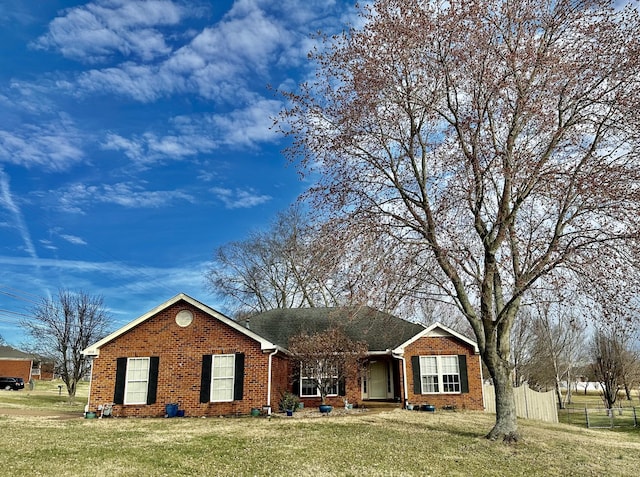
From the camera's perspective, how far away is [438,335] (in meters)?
22.3

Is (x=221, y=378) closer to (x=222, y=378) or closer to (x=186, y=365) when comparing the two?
(x=222, y=378)

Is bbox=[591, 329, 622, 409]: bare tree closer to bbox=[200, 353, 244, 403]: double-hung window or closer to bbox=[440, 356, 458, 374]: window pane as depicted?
bbox=[440, 356, 458, 374]: window pane

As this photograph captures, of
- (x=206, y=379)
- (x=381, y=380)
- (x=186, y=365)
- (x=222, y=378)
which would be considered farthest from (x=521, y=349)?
(x=186, y=365)

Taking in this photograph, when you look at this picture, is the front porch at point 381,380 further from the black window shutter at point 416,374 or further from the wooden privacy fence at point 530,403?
the wooden privacy fence at point 530,403

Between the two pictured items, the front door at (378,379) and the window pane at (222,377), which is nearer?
the window pane at (222,377)

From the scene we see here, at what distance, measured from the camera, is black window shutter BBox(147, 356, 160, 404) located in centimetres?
1838

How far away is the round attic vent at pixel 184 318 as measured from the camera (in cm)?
1914

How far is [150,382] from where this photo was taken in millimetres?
18516

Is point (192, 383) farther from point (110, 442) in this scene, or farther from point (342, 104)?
point (342, 104)

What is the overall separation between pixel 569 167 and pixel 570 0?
179 inches

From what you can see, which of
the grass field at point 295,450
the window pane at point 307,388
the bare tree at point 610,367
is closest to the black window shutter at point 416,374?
the window pane at point 307,388

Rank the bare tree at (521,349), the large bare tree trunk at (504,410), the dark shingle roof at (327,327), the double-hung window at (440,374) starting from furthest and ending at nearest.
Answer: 1. the bare tree at (521,349)
2. the dark shingle roof at (327,327)
3. the double-hung window at (440,374)
4. the large bare tree trunk at (504,410)

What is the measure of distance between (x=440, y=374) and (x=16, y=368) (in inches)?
2152

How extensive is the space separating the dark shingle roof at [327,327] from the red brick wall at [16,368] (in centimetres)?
4534
